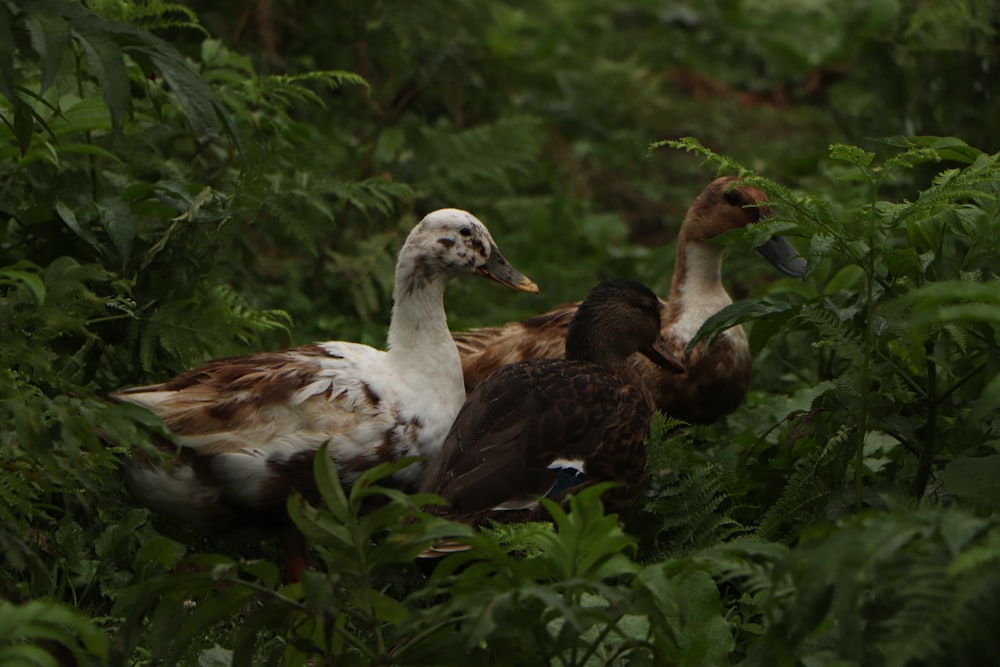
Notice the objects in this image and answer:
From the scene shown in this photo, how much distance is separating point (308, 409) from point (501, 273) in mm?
986

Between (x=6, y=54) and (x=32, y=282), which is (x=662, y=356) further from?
(x=6, y=54)

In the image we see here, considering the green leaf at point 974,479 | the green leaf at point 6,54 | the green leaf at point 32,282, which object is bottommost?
the green leaf at point 32,282

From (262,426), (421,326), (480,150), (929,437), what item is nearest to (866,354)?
(929,437)

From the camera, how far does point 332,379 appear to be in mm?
4594

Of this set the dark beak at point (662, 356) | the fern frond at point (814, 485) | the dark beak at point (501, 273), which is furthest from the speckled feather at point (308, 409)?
the fern frond at point (814, 485)

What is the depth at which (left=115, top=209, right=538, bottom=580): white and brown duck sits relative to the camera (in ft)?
14.4

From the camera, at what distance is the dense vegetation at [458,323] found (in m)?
2.95

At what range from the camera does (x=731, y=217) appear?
579cm

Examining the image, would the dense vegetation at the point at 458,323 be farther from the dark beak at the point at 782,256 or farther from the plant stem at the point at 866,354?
the dark beak at the point at 782,256

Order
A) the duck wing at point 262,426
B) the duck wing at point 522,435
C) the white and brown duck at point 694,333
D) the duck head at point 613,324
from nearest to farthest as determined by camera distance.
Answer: the duck wing at point 522,435, the duck wing at point 262,426, the duck head at point 613,324, the white and brown duck at point 694,333

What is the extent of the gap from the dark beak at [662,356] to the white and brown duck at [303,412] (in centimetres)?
77

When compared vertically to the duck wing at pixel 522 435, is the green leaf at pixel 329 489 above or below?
above

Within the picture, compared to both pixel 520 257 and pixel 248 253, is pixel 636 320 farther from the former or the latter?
pixel 520 257

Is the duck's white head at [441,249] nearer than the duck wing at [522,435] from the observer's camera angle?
No
